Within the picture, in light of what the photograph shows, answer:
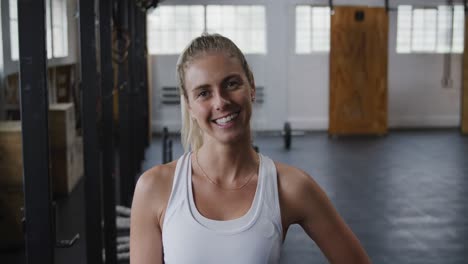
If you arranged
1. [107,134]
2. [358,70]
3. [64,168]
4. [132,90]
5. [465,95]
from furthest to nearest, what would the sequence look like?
[465,95] → [358,70] → [132,90] → [64,168] → [107,134]

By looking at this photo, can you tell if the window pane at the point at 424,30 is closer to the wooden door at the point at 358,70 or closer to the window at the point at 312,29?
the wooden door at the point at 358,70

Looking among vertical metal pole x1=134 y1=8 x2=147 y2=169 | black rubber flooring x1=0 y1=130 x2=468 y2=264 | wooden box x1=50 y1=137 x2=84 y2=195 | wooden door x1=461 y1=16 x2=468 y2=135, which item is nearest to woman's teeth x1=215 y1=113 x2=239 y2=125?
black rubber flooring x1=0 y1=130 x2=468 y2=264

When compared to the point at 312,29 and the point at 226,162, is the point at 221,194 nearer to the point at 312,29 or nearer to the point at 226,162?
the point at 226,162

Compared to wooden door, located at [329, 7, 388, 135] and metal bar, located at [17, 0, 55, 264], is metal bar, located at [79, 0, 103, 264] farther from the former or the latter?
wooden door, located at [329, 7, 388, 135]

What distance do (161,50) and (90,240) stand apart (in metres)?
6.59

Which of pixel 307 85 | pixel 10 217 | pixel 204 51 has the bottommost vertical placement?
pixel 10 217

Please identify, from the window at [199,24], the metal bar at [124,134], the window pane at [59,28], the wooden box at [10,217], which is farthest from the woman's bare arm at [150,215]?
the window at [199,24]

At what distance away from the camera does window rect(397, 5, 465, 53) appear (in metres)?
9.63

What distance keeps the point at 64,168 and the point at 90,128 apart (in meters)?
2.56

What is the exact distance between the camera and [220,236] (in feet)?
3.56

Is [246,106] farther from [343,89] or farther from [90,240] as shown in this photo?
[343,89]

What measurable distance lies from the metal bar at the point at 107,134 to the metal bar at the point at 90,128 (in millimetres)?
342

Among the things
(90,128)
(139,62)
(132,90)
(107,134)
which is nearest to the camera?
(90,128)

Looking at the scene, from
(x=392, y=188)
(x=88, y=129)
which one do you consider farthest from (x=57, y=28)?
(x=88, y=129)
